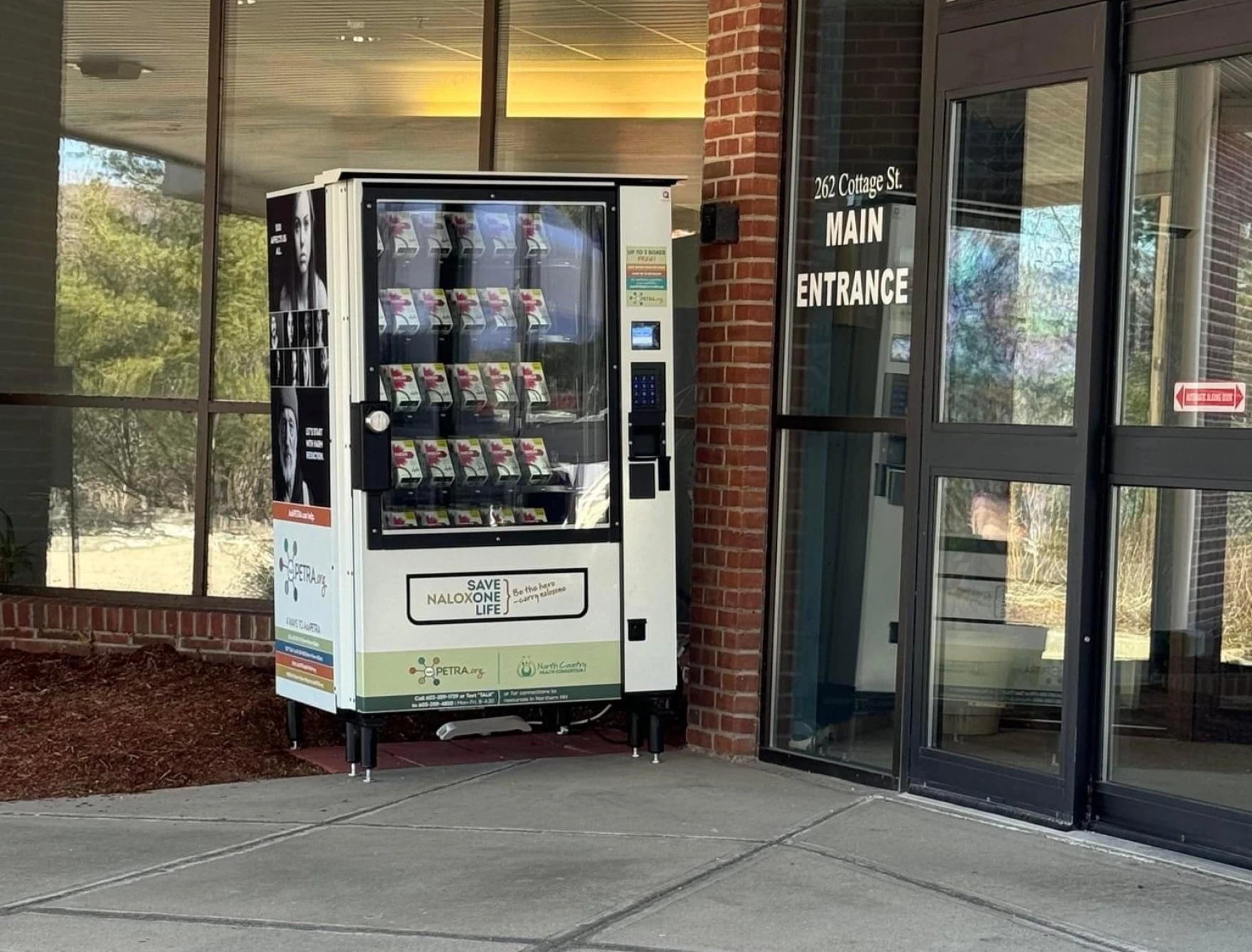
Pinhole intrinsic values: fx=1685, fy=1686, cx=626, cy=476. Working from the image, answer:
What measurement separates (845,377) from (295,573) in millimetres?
2340

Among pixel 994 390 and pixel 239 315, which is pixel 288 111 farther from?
pixel 994 390

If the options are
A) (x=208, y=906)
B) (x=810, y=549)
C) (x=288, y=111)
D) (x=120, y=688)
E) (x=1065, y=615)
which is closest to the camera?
(x=208, y=906)

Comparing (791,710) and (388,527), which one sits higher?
(388,527)

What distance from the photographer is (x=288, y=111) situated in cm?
859

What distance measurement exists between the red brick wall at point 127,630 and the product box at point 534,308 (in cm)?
256

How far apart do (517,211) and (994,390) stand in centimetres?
198

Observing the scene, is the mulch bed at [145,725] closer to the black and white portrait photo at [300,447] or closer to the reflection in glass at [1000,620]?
the black and white portrait photo at [300,447]

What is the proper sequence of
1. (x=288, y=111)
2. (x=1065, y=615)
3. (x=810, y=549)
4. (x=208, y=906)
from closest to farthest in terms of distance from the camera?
(x=208, y=906)
(x=1065, y=615)
(x=810, y=549)
(x=288, y=111)

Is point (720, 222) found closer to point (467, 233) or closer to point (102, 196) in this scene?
point (467, 233)

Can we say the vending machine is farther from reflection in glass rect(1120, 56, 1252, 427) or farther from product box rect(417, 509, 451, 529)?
reflection in glass rect(1120, 56, 1252, 427)

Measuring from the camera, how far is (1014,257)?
6008 mm

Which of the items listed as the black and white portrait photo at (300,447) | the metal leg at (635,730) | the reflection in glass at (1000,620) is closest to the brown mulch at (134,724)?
the black and white portrait photo at (300,447)

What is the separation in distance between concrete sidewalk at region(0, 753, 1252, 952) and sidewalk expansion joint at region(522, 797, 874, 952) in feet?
0.04

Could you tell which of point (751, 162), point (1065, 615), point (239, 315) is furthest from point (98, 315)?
point (1065, 615)
